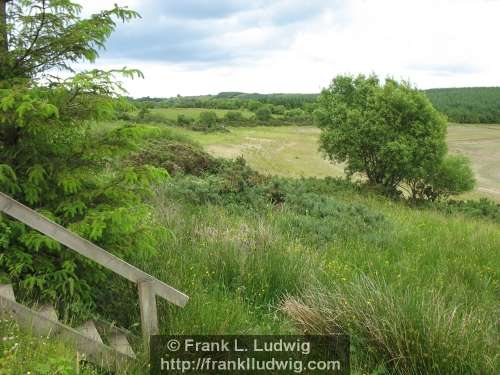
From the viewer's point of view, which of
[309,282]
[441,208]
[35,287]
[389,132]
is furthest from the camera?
[389,132]

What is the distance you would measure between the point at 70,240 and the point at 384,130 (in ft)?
75.0

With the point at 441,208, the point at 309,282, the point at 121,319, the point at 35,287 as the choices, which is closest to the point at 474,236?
the point at 309,282

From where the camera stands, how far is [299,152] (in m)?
60.7

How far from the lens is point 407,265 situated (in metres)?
6.88

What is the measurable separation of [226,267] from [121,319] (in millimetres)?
1473

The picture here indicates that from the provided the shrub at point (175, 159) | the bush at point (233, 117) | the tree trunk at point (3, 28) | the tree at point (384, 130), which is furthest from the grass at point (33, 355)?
the bush at point (233, 117)

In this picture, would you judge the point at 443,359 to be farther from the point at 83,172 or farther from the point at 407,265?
the point at 83,172

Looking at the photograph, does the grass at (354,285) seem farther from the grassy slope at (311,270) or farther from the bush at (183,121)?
the bush at (183,121)

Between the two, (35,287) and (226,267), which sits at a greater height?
(35,287)

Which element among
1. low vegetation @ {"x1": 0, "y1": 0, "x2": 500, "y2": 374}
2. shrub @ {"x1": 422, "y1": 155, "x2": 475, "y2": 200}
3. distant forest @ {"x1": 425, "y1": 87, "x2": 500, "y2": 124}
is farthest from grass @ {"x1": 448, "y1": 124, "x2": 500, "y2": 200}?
low vegetation @ {"x1": 0, "y1": 0, "x2": 500, "y2": 374}

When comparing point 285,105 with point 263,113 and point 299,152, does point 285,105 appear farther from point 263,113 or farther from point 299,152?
point 299,152

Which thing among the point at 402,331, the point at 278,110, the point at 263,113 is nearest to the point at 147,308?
the point at 402,331

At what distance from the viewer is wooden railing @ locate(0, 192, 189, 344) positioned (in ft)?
11.8

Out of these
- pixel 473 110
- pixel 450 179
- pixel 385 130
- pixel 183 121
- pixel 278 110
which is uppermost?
pixel 385 130
